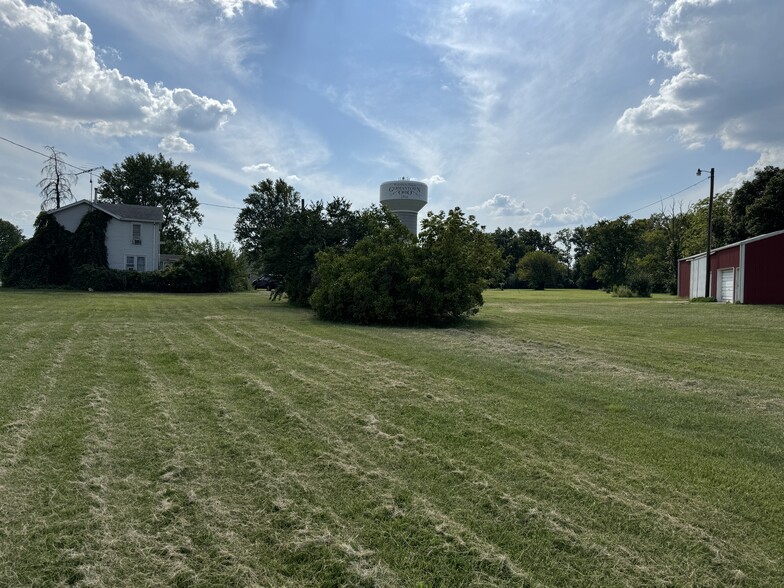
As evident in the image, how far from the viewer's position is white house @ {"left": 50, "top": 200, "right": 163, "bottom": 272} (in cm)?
3709

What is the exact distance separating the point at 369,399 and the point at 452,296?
29.5 ft

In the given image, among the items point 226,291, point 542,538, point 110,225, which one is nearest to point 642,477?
point 542,538

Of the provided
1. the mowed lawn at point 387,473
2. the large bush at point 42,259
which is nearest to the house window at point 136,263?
the large bush at point 42,259

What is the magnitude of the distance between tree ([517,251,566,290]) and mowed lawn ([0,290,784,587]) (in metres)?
68.8

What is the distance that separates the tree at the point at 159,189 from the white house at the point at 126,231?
14992 millimetres

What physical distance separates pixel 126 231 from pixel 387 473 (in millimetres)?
40166

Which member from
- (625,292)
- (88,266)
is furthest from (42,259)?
(625,292)

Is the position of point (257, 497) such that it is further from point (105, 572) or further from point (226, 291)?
point (226, 291)

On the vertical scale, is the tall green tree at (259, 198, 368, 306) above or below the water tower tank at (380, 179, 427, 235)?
below

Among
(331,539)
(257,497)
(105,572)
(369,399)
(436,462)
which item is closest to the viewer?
(105,572)

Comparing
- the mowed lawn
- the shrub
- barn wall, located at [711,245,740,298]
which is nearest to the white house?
the mowed lawn

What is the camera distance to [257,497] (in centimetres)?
308

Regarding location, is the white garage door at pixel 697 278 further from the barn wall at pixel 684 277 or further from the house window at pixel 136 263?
the house window at pixel 136 263

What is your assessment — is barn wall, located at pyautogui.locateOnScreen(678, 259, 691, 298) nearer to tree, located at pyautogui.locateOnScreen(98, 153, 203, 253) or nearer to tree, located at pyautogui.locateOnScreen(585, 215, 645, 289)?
tree, located at pyautogui.locateOnScreen(585, 215, 645, 289)
